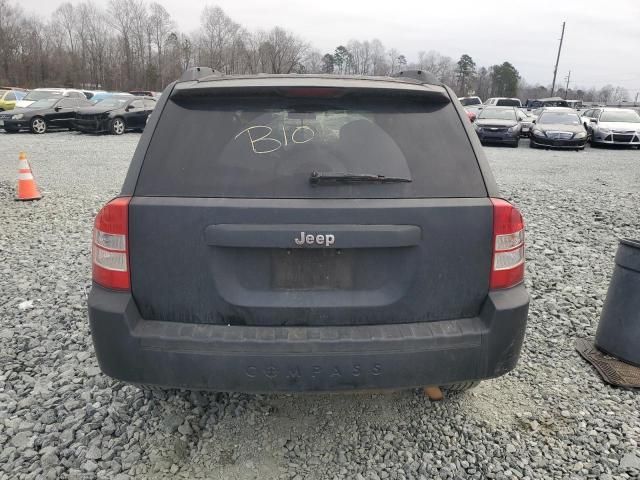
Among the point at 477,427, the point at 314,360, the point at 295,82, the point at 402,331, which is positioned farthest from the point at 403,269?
the point at 477,427

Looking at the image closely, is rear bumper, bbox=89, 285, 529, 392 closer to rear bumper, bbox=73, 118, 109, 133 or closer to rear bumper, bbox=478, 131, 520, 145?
rear bumper, bbox=478, 131, 520, 145

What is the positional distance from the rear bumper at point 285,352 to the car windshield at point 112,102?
19.9m

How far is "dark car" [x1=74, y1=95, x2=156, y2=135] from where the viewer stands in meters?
18.9

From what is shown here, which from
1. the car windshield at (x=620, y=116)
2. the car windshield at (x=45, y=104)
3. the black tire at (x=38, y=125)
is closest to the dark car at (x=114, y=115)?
the black tire at (x=38, y=125)

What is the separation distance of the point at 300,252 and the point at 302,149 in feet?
1.54

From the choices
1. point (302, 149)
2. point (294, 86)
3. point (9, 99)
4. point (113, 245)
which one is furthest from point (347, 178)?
point (9, 99)

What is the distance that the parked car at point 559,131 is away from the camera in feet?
56.6

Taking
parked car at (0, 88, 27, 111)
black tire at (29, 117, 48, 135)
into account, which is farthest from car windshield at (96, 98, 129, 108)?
parked car at (0, 88, 27, 111)

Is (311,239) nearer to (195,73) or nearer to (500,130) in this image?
(195,73)

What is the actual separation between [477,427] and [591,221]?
5581 mm

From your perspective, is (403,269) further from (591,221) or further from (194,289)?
(591,221)

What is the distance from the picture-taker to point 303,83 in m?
2.25

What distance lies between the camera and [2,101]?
2655 centimetres

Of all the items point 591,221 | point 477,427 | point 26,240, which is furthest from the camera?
point 591,221
